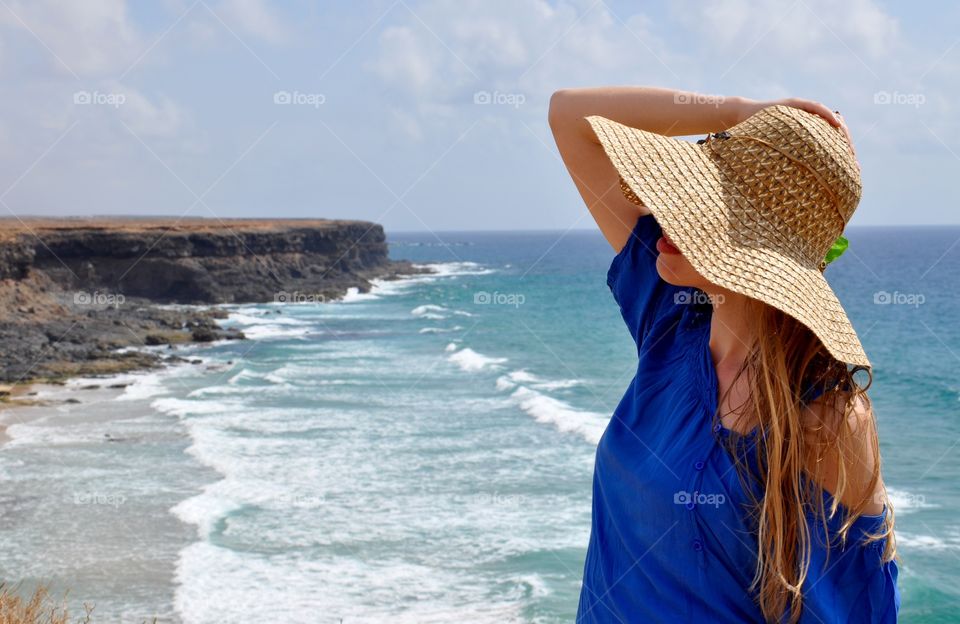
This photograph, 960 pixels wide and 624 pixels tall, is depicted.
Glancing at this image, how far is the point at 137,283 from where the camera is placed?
4688 centimetres

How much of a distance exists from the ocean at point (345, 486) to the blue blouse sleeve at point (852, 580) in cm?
909

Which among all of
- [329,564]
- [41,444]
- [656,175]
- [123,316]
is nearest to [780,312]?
[656,175]

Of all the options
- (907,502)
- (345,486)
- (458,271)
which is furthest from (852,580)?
(458,271)

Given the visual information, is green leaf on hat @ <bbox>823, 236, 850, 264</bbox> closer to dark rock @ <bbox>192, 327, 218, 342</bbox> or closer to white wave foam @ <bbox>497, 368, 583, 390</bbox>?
white wave foam @ <bbox>497, 368, 583, 390</bbox>

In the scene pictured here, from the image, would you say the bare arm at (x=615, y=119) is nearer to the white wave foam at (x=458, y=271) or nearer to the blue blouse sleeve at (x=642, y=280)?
the blue blouse sleeve at (x=642, y=280)

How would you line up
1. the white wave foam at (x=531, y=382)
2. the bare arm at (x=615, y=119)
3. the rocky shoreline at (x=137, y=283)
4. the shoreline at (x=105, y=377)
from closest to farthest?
the bare arm at (x=615, y=119), the shoreline at (x=105, y=377), the white wave foam at (x=531, y=382), the rocky shoreline at (x=137, y=283)

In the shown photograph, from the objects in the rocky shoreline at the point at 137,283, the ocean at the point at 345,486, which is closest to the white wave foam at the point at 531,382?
the ocean at the point at 345,486

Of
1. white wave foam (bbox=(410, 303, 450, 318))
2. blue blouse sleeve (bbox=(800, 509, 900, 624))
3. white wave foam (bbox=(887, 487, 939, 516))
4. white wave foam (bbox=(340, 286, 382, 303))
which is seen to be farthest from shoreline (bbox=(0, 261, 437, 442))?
blue blouse sleeve (bbox=(800, 509, 900, 624))

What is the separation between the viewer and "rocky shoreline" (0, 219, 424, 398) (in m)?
28.5

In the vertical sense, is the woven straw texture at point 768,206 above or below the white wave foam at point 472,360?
below

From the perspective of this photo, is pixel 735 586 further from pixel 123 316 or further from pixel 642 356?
pixel 123 316

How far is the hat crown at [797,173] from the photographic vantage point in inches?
58.7

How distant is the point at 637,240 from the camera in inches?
75.5

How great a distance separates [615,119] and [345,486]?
13.2 m
